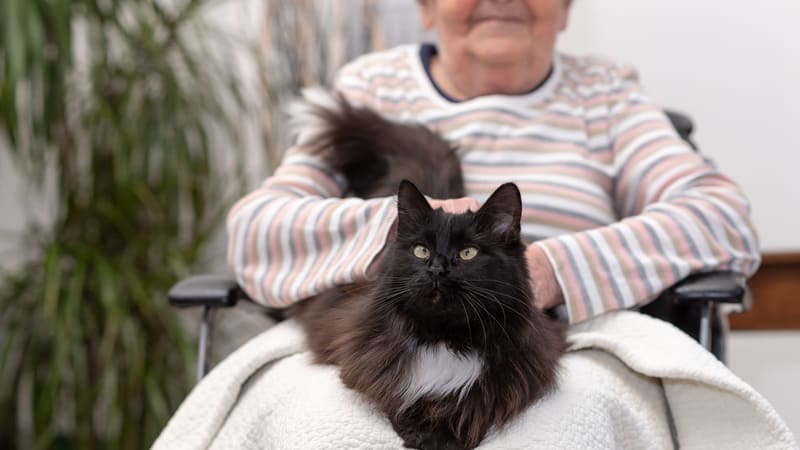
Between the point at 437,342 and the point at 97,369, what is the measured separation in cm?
147

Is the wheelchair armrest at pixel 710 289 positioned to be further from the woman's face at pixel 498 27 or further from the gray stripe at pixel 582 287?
the woman's face at pixel 498 27

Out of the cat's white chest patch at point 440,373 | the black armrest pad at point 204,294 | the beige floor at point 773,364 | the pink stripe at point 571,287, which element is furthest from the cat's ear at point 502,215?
the beige floor at point 773,364

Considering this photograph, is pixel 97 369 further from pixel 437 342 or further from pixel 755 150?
pixel 755 150

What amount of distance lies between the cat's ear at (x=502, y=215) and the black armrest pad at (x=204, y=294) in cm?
53

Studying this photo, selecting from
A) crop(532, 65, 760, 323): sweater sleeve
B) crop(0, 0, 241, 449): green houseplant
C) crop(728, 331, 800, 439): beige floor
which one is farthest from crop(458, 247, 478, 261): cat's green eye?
crop(728, 331, 800, 439): beige floor

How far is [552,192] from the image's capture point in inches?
55.3

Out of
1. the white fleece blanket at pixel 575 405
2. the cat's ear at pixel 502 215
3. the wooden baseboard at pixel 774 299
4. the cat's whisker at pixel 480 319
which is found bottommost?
the wooden baseboard at pixel 774 299

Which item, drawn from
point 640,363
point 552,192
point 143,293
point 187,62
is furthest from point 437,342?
point 187,62

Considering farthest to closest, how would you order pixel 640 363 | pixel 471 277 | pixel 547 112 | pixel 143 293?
pixel 143 293 < pixel 547 112 < pixel 640 363 < pixel 471 277

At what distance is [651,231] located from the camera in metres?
1.29

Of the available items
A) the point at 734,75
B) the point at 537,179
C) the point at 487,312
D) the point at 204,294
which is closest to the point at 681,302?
the point at 537,179

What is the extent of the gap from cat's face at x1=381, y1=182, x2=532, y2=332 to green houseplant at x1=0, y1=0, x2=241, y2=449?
1242 millimetres

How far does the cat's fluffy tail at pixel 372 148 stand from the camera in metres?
1.32

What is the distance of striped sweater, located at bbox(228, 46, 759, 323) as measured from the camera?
125 cm
